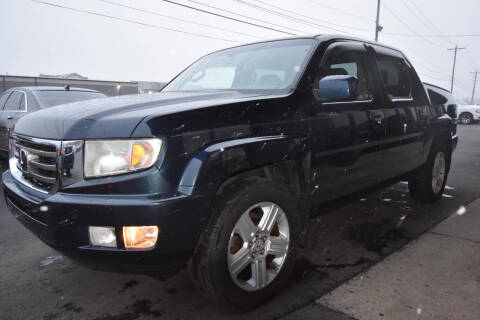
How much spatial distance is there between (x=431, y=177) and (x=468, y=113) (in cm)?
2127

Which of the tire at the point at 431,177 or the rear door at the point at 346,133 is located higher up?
the rear door at the point at 346,133

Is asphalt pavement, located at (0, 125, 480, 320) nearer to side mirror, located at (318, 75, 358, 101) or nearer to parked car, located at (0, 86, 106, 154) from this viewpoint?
side mirror, located at (318, 75, 358, 101)

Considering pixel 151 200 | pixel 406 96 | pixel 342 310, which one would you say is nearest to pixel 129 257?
pixel 151 200

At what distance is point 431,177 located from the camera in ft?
14.0

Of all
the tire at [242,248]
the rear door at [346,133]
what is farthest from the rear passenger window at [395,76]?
the tire at [242,248]

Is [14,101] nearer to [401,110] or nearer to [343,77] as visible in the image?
Answer: [343,77]

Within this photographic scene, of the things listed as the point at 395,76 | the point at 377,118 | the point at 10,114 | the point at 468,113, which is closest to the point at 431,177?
the point at 395,76

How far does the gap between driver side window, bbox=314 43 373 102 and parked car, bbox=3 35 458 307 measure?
1 cm

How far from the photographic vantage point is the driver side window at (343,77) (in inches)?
95.7

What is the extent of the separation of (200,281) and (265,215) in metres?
0.54

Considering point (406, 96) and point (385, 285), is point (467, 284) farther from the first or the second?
point (406, 96)

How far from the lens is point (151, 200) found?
5.67 feet

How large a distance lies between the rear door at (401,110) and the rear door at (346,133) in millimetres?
179

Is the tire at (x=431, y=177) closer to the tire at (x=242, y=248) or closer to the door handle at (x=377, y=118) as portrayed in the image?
the door handle at (x=377, y=118)
